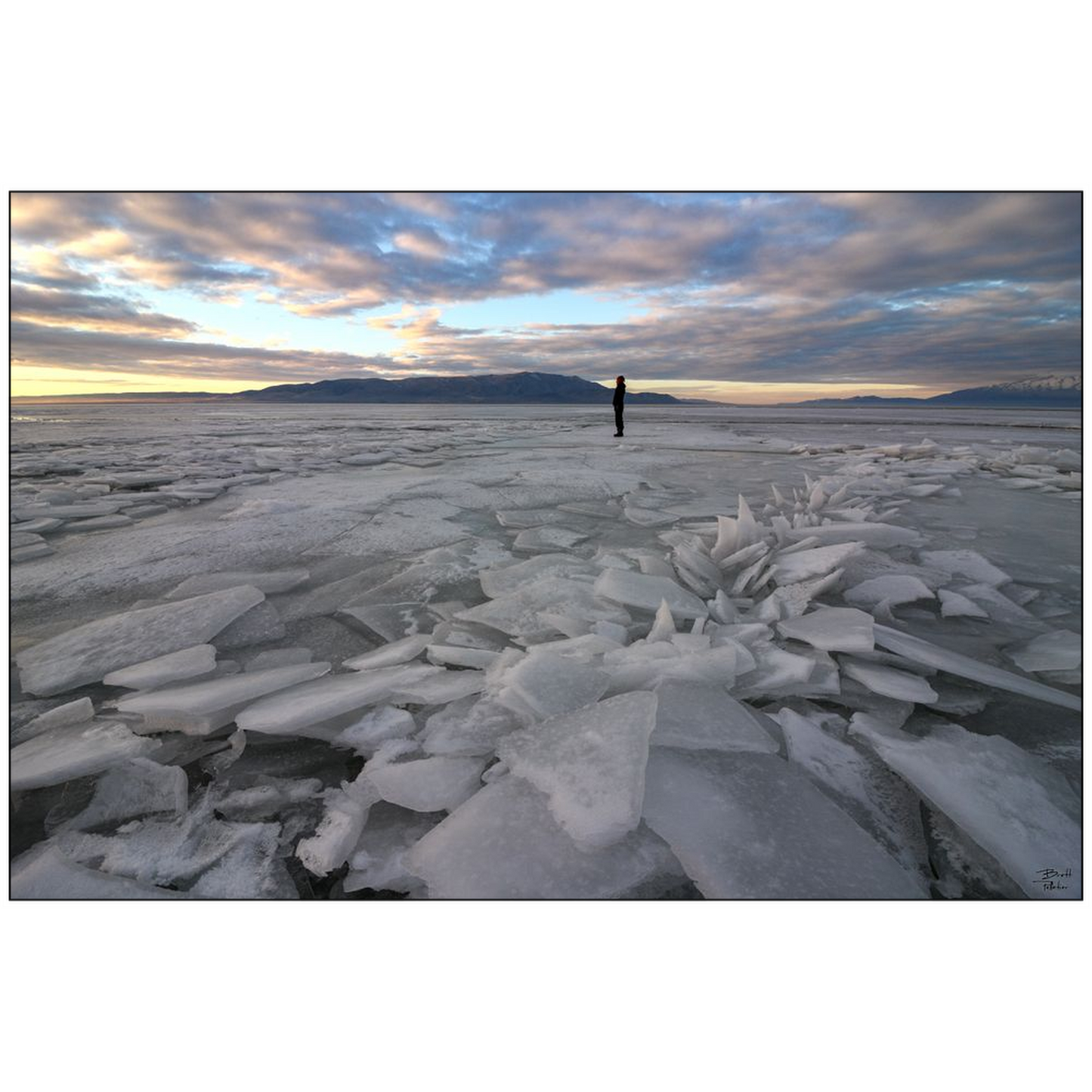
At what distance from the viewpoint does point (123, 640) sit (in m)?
1.56

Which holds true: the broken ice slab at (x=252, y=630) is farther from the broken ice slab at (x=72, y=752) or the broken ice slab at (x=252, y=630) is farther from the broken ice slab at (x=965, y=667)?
the broken ice slab at (x=965, y=667)

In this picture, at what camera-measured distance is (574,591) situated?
71.2 inches

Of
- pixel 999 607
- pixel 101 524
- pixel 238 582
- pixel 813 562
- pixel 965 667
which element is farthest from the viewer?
pixel 101 524

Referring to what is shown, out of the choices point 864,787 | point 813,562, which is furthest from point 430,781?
point 813,562

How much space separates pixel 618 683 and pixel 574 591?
1.87ft

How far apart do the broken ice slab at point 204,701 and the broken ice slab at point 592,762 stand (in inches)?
25.4

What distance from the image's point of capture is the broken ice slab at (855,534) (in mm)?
2352

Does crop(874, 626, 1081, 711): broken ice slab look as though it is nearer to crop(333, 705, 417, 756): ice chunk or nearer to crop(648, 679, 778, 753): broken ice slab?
crop(648, 679, 778, 753): broken ice slab

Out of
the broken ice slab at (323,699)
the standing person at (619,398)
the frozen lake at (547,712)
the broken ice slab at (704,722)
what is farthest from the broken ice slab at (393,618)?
the standing person at (619,398)

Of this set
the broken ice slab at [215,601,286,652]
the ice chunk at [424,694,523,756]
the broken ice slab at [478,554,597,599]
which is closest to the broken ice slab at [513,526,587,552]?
the broken ice slab at [478,554,597,599]

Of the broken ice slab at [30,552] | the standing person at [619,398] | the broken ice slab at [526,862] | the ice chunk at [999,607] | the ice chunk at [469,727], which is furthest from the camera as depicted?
the standing person at [619,398]

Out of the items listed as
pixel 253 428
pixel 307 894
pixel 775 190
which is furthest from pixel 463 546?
pixel 253 428

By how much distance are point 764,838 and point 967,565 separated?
6.26 ft
